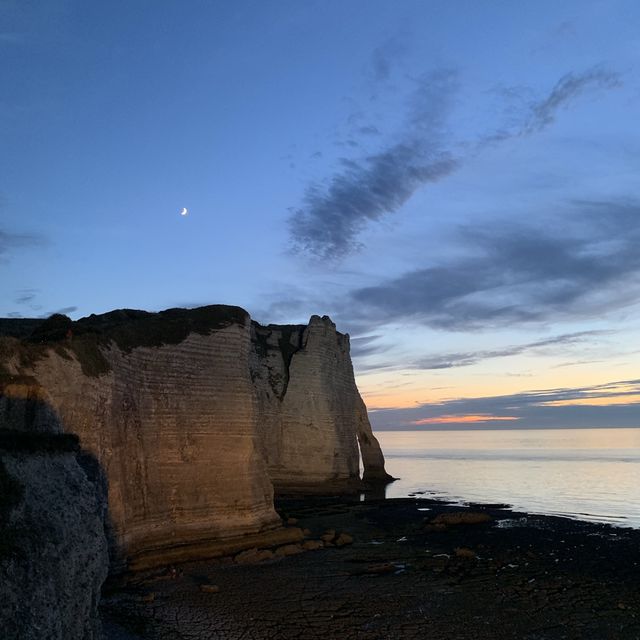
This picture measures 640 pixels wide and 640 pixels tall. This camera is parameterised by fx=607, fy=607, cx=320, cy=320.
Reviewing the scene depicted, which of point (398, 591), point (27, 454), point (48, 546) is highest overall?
point (27, 454)

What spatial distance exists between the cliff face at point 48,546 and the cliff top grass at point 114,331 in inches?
253

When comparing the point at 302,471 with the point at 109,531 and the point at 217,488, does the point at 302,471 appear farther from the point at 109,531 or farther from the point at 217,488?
the point at 109,531

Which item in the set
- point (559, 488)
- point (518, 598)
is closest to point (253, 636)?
point (518, 598)

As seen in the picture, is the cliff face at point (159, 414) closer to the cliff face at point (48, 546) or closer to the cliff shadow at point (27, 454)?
the cliff shadow at point (27, 454)

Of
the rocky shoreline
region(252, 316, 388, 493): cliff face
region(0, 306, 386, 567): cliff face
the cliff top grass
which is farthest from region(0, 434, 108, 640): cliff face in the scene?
region(252, 316, 388, 493): cliff face

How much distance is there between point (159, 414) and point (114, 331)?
131 inches

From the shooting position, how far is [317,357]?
148ft

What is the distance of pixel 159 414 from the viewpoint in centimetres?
2142

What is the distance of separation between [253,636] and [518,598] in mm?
7472

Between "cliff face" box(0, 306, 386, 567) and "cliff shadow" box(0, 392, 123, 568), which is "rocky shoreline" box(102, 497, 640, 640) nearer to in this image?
"cliff face" box(0, 306, 386, 567)

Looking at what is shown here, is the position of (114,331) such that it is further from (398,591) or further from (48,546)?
(48,546)

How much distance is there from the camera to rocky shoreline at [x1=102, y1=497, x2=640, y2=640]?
45.4 feet

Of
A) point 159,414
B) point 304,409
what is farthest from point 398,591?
point 304,409

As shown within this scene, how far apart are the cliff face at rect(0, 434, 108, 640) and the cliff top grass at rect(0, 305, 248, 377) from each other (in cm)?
644
